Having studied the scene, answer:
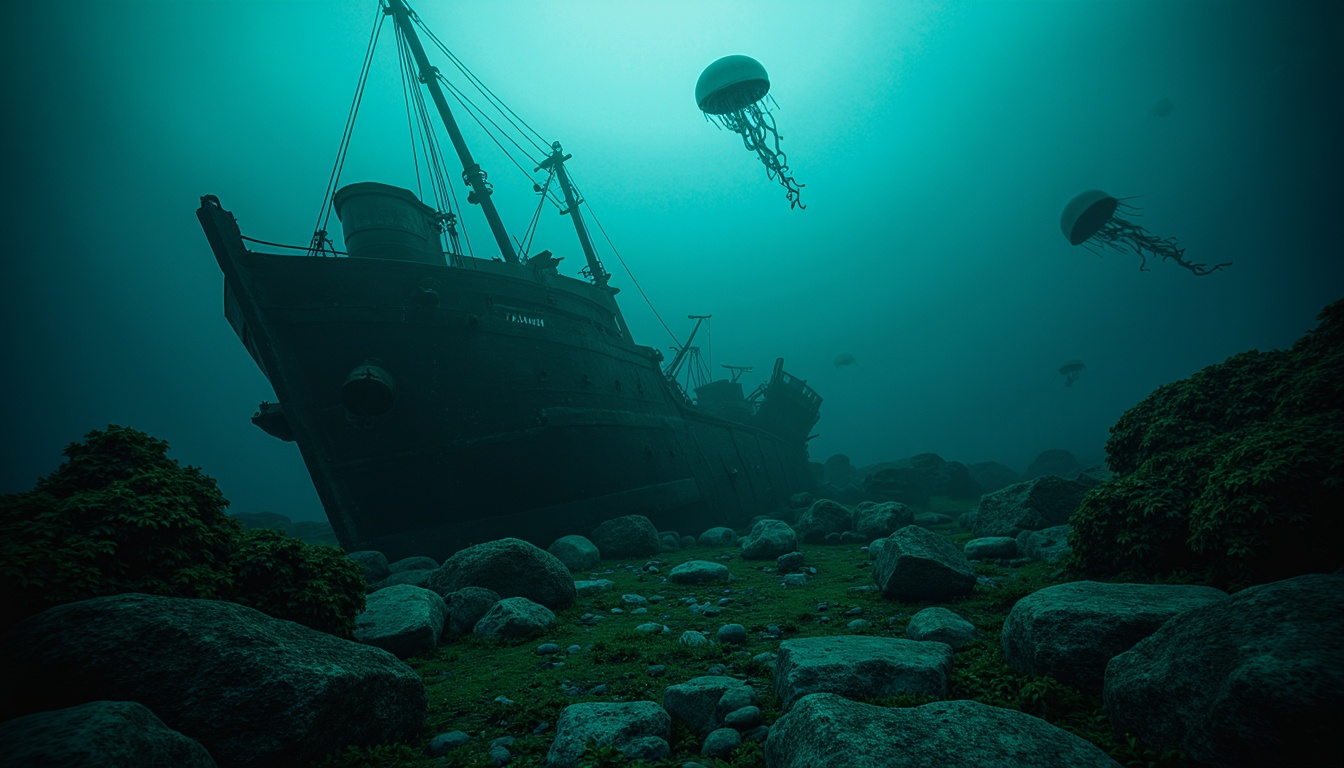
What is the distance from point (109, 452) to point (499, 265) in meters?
13.5

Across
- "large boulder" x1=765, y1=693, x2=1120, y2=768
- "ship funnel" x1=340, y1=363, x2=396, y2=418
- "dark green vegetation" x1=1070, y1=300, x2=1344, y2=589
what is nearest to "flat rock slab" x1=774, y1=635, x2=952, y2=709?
"large boulder" x1=765, y1=693, x2=1120, y2=768

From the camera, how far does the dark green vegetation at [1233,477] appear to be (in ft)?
14.0

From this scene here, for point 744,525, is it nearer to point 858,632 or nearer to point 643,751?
point 858,632

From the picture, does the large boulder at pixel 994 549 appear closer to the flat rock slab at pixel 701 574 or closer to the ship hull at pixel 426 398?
the flat rock slab at pixel 701 574

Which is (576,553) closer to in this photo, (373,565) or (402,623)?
(373,565)

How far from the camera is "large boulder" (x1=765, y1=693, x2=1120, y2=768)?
2516mm

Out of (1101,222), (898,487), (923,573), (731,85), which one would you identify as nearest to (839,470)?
(898,487)

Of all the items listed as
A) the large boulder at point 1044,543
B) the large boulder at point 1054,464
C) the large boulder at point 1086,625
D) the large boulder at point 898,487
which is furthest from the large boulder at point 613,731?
the large boulder at point 1054,464

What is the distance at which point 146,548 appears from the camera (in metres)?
4.66

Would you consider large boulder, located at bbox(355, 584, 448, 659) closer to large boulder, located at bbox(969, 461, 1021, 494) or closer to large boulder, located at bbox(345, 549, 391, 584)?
large boulder, located at bbox(345, 549, 391, 584)

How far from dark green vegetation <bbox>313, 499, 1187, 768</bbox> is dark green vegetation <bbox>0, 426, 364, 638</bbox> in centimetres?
151

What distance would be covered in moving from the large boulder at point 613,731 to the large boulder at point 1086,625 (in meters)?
2.87

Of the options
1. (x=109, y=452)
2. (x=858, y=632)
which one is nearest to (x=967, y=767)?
(x=858, y=632)

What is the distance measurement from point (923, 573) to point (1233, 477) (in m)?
3.25
